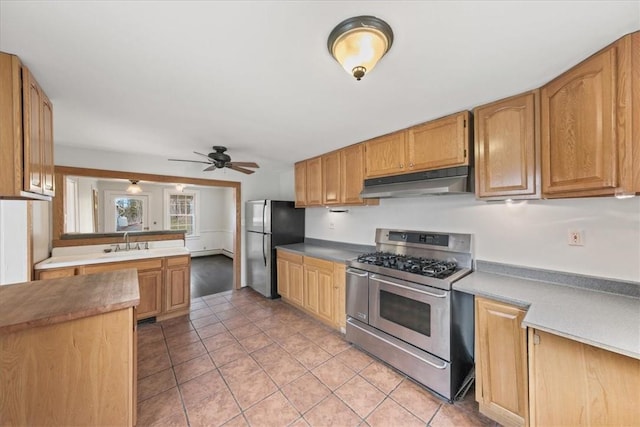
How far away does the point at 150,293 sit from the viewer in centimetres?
302

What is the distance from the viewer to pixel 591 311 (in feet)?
4.38

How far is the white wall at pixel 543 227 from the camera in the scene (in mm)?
1531

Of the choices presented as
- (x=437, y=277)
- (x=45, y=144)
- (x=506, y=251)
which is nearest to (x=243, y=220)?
(x=45, y=144)

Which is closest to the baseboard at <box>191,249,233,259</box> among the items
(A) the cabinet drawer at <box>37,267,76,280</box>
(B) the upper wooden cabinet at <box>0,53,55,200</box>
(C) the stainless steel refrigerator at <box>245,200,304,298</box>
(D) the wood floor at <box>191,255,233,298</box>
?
(D) the wood floor at <box>191,255,233,298</box>

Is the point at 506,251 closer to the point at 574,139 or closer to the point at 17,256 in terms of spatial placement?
the point at 574,139

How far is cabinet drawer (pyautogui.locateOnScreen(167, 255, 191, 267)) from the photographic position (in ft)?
10.4

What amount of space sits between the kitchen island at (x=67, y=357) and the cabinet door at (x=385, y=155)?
7.58 ft

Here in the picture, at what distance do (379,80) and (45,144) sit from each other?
7.39 ft

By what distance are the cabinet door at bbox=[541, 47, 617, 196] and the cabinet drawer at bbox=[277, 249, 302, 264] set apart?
262cm

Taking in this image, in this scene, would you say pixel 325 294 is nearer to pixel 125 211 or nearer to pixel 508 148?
pixel 508 148

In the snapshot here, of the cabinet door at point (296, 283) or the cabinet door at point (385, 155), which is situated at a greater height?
the cabinet door at point (385, 155)

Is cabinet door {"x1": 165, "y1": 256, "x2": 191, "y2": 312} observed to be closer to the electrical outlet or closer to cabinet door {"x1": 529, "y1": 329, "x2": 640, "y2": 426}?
cabinet door {"x1": 529, "y1": 329, "x2": 640, "y2": 426}

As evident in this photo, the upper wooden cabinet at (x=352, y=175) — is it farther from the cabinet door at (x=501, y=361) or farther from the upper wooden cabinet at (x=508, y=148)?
the cabinet door at (x=501, y=361)

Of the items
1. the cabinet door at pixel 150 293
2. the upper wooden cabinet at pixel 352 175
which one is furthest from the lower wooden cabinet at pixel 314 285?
the cabinet door at pixel 150 293
